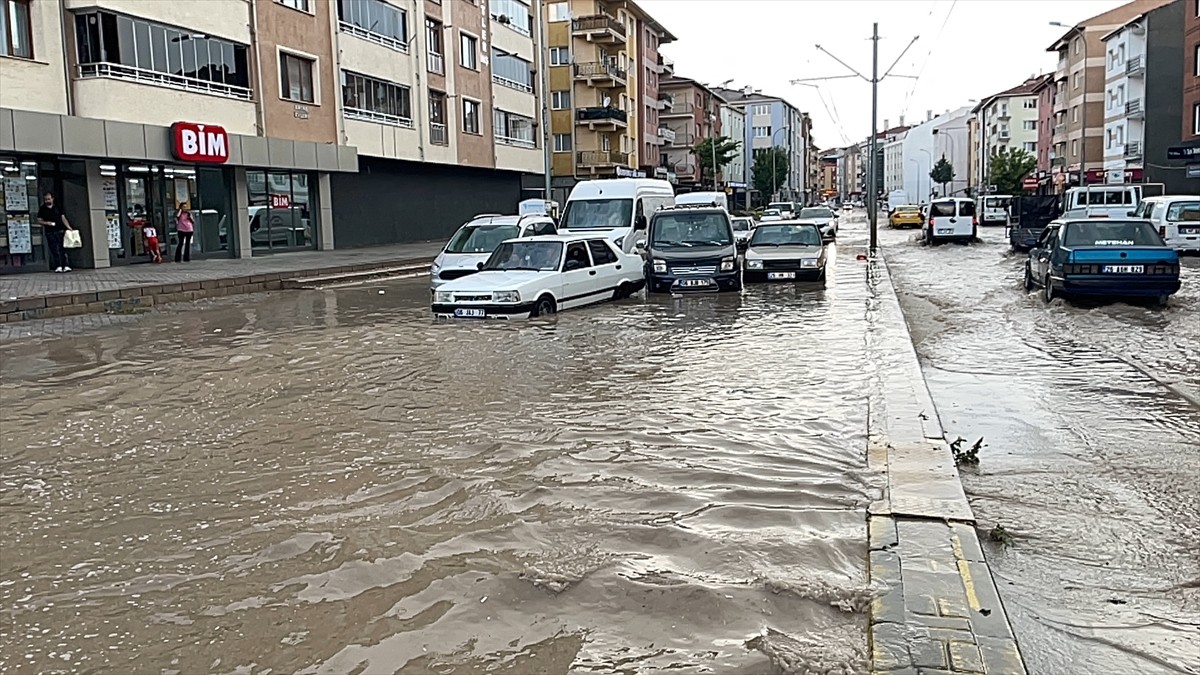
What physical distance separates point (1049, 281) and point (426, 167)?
102ft

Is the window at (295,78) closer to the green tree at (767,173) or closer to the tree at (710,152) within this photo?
the tree at (710,152)

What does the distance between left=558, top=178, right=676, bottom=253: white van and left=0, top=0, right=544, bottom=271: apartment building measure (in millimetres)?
10750

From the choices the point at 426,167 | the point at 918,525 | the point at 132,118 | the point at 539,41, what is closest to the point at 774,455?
the point at 918,525

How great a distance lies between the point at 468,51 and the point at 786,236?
26.7 m

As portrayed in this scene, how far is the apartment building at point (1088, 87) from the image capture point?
66.0 m

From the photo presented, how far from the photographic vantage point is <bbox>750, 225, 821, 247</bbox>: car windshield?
21.6 metres

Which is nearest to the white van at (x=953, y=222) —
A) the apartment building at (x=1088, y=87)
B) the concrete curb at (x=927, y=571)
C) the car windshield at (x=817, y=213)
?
the car windshield at (x=817, y=213)

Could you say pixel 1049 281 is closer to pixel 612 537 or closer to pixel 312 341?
pixel 312 341

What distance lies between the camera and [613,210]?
23.2m

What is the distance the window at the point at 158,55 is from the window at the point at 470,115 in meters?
14.8

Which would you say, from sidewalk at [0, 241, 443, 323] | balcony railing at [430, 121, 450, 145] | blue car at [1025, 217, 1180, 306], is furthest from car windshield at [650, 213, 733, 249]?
balcony railing at [430, 121, 450, 145]

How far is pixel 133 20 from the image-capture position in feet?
82.3

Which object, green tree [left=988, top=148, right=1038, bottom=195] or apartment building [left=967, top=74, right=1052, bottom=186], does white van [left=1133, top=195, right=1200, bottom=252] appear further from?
apartment building [left=967, top=74, right=1052, bottom=186]

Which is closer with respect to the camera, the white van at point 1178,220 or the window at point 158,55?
the window at point 158,55
